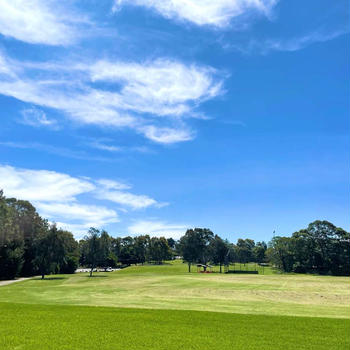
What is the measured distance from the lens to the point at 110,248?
340 feet

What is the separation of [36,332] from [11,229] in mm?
62243

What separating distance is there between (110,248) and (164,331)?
94844mm

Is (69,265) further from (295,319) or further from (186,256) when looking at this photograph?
(295,319)

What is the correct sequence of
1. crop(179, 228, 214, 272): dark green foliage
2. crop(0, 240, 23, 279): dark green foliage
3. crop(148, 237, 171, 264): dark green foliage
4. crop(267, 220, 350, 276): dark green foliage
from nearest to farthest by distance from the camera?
crop(0, 240, 23, 279): dark green foliage < crop(267, 220, 350, 276): dark green foliage < crop(179, 228, 214, 272): dark green foliage < crop(148, 237, 171, 264): dark green foliage

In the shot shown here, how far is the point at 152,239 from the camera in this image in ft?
549

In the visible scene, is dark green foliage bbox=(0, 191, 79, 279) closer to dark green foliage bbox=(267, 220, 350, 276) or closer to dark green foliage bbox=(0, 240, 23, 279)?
dark green foliage bbox=(0, 240, 23, 279)

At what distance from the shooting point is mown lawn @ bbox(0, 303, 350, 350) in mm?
11453

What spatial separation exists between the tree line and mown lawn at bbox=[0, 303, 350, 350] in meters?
53.9

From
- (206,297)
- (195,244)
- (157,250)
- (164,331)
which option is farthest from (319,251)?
(164,331)

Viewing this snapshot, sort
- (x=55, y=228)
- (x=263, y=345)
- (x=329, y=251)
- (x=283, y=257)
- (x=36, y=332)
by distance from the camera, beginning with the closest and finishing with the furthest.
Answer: (x=263, y=345) < (x=36, y=332) < (x=55, y=228) < (x=329, y=251) < (x=283, y=257)

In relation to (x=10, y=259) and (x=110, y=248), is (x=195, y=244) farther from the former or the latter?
(x=10, y=259)

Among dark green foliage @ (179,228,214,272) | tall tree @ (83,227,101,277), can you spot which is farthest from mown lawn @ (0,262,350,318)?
dark green foliage @ (179,228,214,272)

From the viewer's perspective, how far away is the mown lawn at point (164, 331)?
37.6 ft

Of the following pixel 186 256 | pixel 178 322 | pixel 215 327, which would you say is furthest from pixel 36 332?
pixel 186 256
